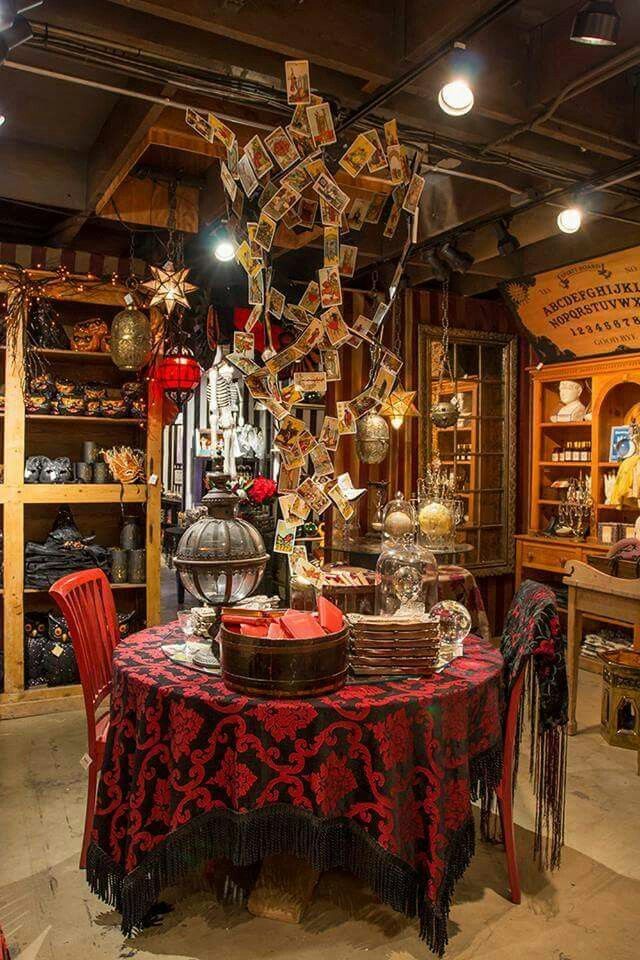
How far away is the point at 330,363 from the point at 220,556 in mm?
823

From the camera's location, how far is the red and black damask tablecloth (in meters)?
1.98

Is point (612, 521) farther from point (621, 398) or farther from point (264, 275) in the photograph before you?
point (264, 275)

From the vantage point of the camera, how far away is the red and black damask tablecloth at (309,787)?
198 centimetres

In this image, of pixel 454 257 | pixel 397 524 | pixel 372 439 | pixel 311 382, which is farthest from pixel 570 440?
pixel 311 382

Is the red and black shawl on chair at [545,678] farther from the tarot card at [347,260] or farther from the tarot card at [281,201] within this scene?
the tarot card at [281,201]

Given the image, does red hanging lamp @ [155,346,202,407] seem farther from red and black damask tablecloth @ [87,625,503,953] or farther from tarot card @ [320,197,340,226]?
red and black damask tablecloth @ [87,625,503,953]

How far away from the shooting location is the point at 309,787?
6.50ft

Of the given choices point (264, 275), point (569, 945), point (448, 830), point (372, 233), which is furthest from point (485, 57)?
point (569, 945)

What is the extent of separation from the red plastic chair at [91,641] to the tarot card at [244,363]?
982 mm

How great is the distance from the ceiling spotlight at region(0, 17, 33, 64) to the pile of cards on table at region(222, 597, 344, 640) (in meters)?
2.02

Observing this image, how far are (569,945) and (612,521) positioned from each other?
398 centimetres

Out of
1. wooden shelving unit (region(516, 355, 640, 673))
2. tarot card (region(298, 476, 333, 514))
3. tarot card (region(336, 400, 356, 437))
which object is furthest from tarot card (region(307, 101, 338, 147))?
wooden shelving unit (region(516, 355, 640, 673))

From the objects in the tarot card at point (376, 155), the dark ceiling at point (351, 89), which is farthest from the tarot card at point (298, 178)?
the dark ceiling at point (351, 89)

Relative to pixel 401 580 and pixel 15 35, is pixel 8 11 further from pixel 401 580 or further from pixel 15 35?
pixel 401 580
